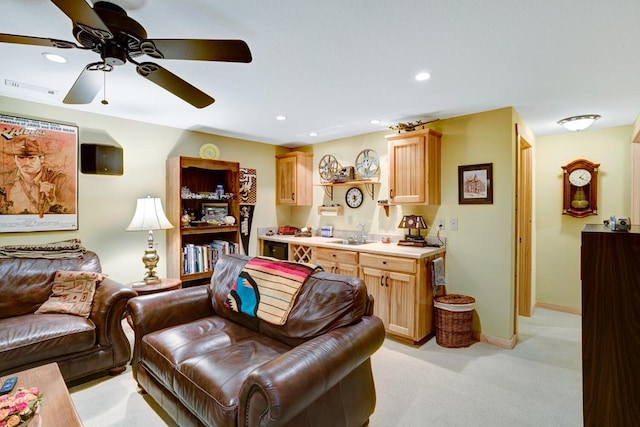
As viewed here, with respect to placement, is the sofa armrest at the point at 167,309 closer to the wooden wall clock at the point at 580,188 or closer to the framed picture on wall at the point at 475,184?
the framed picture on wall at the point at 475,184

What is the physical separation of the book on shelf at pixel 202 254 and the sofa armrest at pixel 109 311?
114cm

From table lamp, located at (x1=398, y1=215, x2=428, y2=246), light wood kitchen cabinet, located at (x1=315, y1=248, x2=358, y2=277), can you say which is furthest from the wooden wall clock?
light wood kitchen cabinet, located at (x1=315, y1=248, x2=358, y2=277)

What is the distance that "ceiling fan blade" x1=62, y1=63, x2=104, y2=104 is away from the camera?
5.88 feet

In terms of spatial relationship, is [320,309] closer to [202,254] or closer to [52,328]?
[52,328]

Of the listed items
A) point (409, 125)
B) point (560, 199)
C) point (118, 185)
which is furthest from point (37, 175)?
point (560, 199)

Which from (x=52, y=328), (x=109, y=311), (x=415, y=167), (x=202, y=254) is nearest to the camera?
(x=52, y=328)

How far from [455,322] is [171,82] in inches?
121

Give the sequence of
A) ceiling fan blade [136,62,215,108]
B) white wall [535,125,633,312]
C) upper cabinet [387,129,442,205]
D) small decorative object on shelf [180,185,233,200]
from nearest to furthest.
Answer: ceiling fan blade [136,62,215,108] → upper cabinet [387,129,442,205] → white wall [535,125,633,312] → small decorative object on shelf [180,185,233,200]

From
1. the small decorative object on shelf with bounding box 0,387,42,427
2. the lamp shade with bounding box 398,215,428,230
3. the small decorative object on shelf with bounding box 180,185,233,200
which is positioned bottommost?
the small decorative object on shelf with bounding box 0,387,42,427

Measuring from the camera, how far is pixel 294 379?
1.28 meters

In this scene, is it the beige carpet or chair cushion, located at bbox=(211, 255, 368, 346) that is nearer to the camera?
chair cushion, located at bbox=(211, 255, 368, 346)

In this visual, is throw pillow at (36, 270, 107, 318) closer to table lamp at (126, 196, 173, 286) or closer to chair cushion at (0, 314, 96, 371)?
chair cushion at (0, 314, 96, 371)

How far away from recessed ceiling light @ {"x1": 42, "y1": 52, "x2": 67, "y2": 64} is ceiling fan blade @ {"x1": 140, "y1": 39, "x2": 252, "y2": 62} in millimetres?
1019

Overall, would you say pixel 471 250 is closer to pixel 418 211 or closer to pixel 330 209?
pixel 418 211
